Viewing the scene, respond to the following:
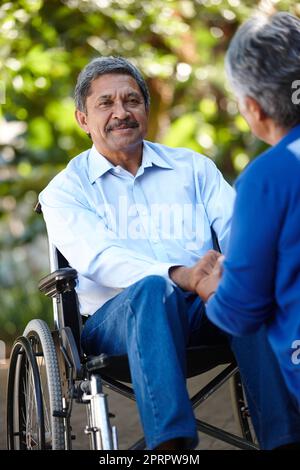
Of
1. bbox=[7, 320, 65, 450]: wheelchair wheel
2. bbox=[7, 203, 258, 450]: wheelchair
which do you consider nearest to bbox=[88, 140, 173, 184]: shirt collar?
bbox=[7, 203, 258, 450]: wheelchair

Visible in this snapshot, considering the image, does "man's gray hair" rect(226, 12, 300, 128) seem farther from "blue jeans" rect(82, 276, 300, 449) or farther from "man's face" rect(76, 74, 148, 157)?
"man's face" rect(76, 74, 148, 157)

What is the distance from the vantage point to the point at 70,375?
2.75 meters

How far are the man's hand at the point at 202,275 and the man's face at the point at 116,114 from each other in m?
0.53

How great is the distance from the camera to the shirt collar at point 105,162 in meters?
3.04

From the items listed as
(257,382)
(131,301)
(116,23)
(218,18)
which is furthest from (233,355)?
(218,18)

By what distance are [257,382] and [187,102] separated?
4730mm

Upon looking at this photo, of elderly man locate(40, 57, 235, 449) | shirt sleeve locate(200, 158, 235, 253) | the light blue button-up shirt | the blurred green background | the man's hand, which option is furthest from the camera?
the blurred green background

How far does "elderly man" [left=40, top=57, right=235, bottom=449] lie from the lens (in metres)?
2.70

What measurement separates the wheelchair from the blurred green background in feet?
9.83

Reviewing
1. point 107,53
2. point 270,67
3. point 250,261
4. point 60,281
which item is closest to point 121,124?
point 60,281

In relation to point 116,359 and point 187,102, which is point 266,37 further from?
point 187,102

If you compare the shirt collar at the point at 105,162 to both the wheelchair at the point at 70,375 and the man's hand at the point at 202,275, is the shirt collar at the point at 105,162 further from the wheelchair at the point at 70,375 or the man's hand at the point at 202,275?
the man's hand at the point at 202,275

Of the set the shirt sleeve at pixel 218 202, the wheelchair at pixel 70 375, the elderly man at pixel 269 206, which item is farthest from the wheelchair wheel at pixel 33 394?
the elderly man at pixel 269 206
